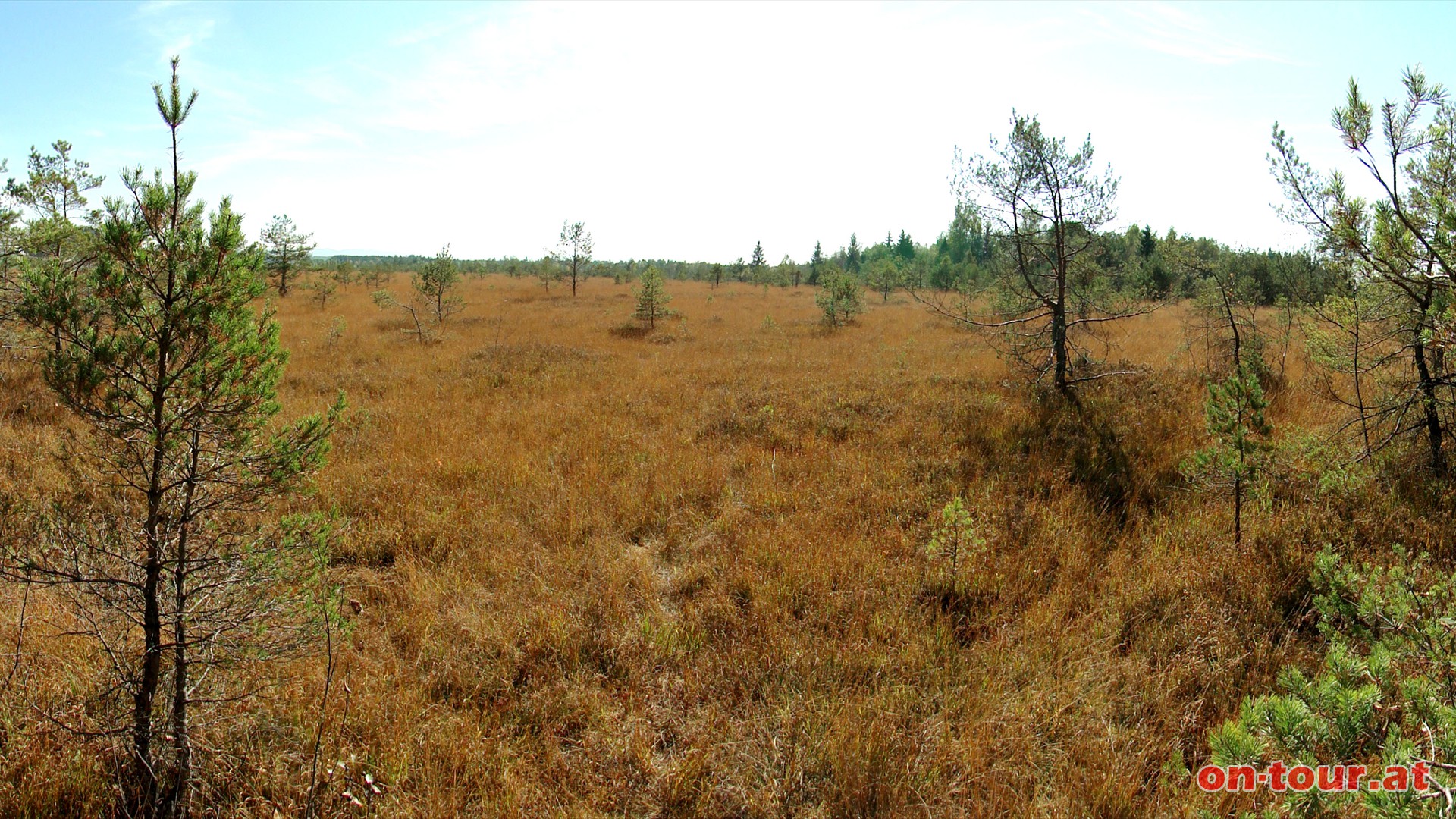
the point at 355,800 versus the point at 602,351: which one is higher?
the point at 602,351

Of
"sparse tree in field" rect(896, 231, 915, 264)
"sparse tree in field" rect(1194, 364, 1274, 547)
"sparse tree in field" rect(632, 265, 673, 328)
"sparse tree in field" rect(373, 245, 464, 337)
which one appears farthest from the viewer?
"sparse tree in field" rect(896, 231, 915, 264)

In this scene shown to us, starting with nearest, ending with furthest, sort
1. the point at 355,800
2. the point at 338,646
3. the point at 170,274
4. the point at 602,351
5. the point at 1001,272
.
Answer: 1. the point at 170,274
2. the point at 355,800
3. the point at 338,646
4. the point at 1001,272
5. the point at 602,351

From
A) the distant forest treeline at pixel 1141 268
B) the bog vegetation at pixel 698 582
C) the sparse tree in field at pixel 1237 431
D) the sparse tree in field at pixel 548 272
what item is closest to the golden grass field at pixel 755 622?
the bog vegetation at pixel 698 582

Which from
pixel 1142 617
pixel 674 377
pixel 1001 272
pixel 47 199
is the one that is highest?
pixel 47 199

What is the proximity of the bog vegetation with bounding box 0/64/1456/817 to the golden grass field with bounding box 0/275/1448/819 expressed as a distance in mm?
27

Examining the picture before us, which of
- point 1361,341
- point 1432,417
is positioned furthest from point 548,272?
point 1432,417

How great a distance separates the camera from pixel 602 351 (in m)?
15.6

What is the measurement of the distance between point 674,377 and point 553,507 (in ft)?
22.2

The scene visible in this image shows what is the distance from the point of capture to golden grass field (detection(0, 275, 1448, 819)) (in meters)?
2.87

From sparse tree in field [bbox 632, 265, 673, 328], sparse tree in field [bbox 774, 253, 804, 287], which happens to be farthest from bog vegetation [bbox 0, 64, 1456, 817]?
sparse tree in field [bbox 774, 253, 804, 287]

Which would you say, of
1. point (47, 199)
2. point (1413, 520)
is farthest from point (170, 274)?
point (47, 199)

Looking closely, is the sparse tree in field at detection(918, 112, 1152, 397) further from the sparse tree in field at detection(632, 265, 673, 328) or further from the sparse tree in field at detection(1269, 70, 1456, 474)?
the sparse tree in field at detection(632, 265, 673, 328)

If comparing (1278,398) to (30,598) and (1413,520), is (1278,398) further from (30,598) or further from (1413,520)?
(30,598)

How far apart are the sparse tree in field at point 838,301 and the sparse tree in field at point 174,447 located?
20.3 metres
